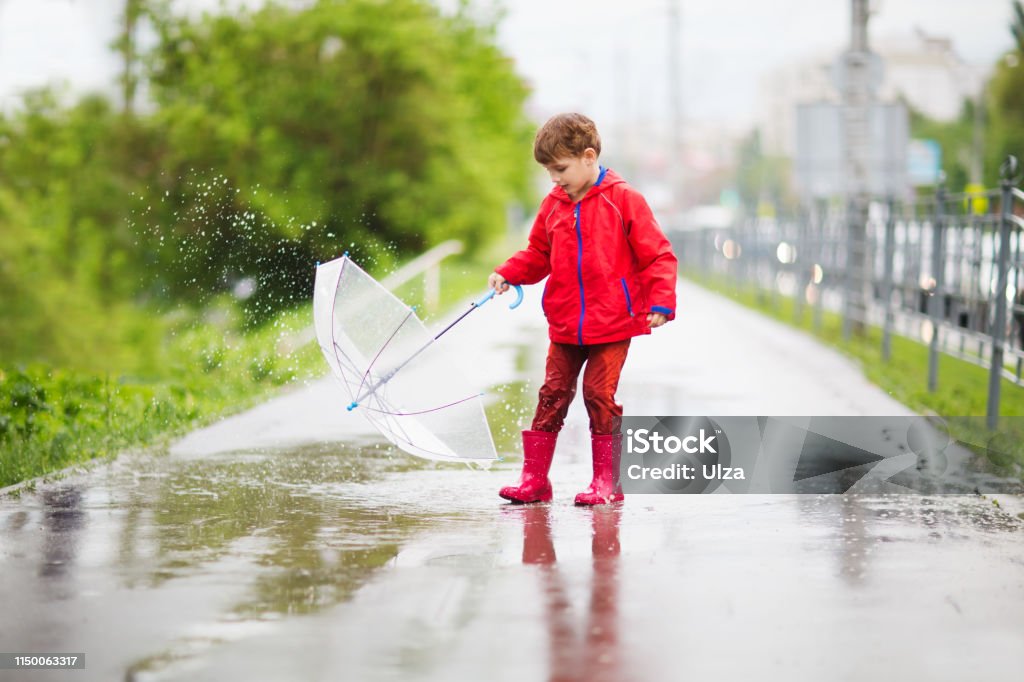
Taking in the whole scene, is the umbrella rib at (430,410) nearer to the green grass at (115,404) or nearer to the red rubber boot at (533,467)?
the red rubber boot at (533,467)

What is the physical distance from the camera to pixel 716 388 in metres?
13.6

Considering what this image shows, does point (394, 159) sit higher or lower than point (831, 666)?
higher

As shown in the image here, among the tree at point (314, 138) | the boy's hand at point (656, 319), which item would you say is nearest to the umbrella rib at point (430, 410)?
the boy's hand at point (656, 319)

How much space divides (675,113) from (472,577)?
178 ft

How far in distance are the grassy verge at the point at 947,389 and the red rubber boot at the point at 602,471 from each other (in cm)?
238

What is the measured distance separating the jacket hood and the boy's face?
44 mm

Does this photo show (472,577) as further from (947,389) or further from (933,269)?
(947,389)

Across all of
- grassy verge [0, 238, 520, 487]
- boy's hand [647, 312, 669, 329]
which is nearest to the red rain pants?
boy's hand [647, 312, 669, 329]

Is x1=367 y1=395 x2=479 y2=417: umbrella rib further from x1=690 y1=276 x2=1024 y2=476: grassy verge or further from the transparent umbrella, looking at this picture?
x1=690 y1=276 x2=1024 y2=476: grassy verge

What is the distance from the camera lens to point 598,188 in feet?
24.6

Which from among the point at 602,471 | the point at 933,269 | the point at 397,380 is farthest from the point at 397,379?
the point at 933,269

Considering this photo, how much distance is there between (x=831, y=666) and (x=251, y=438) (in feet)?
19.6

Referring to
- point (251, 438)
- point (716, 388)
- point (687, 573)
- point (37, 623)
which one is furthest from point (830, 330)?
point (37, 623)

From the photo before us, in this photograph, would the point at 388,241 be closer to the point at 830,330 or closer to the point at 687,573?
the point at 830,330
